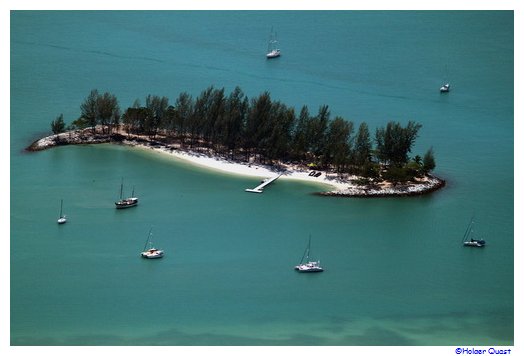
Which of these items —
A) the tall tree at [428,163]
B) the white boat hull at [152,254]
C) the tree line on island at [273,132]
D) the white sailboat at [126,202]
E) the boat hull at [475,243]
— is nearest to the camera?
the white boat hull at [152,254]

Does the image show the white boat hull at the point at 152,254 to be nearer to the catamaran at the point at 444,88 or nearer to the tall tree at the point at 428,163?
the tall tree at the point at 428,163

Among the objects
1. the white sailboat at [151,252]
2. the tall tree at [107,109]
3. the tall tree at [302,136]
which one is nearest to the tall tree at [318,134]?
the tall tree at [302,136]

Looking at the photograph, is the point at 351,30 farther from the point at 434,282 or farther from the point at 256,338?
the point at 256,338

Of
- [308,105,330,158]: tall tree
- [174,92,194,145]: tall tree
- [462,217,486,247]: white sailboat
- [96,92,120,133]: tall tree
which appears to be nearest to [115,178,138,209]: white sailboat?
[174,92,194,145]: tall tree

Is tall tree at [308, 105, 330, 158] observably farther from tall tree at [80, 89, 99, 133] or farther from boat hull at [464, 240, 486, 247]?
tall tree at [80, 89, 99, 133]

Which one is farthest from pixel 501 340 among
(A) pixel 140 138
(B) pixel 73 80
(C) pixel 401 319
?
(B) pixel 73 80

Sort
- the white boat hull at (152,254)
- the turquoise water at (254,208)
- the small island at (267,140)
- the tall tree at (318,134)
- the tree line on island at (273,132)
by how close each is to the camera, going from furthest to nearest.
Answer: the tall tree at (318,134), the tree line on island at (273,132), the small island at (267,140), the white boat hull at (152,254), the turquoise water at (254,208)
